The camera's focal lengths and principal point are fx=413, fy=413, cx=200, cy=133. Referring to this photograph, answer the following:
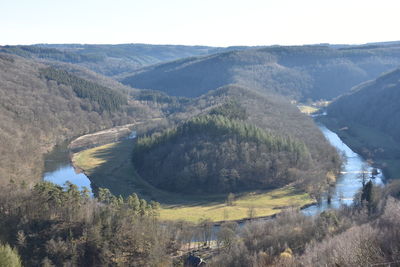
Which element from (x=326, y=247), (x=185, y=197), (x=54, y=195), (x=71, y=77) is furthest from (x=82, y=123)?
(x=326, y=247)

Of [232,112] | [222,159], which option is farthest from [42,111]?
[222,159]

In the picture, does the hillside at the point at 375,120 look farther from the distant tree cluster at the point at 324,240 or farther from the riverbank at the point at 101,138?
the riverbank at the point at 101,138

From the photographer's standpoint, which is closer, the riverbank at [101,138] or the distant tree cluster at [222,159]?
the distant tree cluster at [222,159]

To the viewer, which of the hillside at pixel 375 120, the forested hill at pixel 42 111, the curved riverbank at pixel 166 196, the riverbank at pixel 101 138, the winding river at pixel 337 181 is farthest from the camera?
the riverbank at pixel 101 138

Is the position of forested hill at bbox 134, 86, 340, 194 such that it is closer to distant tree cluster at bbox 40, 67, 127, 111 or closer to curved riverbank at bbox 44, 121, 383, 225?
curved riverbank at bbox 44, 121, 383, 225

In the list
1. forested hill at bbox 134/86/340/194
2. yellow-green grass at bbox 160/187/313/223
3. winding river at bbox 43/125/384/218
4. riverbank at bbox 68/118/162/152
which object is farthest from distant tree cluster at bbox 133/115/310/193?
riverbank at bbox 68/118/162/152

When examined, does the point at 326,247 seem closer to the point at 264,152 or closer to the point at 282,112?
the point at 264,152

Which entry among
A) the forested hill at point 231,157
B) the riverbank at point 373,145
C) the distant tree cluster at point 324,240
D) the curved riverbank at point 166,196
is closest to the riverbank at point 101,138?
the curved riverbank at point 166,196
